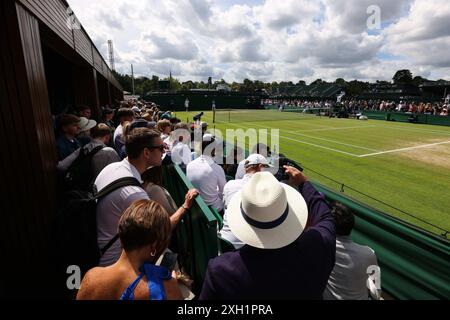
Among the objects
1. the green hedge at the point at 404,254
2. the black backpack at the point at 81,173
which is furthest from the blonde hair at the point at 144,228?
the green hedge at the point at 404,254

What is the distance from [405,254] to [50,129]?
5709 mm

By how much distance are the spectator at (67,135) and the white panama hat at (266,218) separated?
4191 millimetres

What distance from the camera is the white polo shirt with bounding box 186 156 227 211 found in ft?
15.1

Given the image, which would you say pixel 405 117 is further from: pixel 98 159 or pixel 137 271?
pixel 137 271

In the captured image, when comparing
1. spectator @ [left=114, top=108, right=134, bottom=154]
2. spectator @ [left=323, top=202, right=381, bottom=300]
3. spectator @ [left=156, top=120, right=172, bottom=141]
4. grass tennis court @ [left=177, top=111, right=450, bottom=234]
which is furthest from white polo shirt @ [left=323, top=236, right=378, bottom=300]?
spectator @ [left=156, top=120, right=172, bottom=141]

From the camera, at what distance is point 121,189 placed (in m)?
2.38

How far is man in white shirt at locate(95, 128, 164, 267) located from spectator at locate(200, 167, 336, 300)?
108 centimetres

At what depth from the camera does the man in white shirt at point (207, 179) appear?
4.61m

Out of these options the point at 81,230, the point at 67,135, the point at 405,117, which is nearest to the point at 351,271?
the point at 81,230

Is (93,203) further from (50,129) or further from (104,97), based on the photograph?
(104,97)

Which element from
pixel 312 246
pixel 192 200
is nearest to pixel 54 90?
pixel 192 200

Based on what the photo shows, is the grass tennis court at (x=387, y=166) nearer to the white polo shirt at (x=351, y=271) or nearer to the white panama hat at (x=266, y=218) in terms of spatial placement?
the white polo shirt at (x=351, y=271)

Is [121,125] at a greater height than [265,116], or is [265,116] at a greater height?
[121,125]

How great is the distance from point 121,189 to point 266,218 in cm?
143
